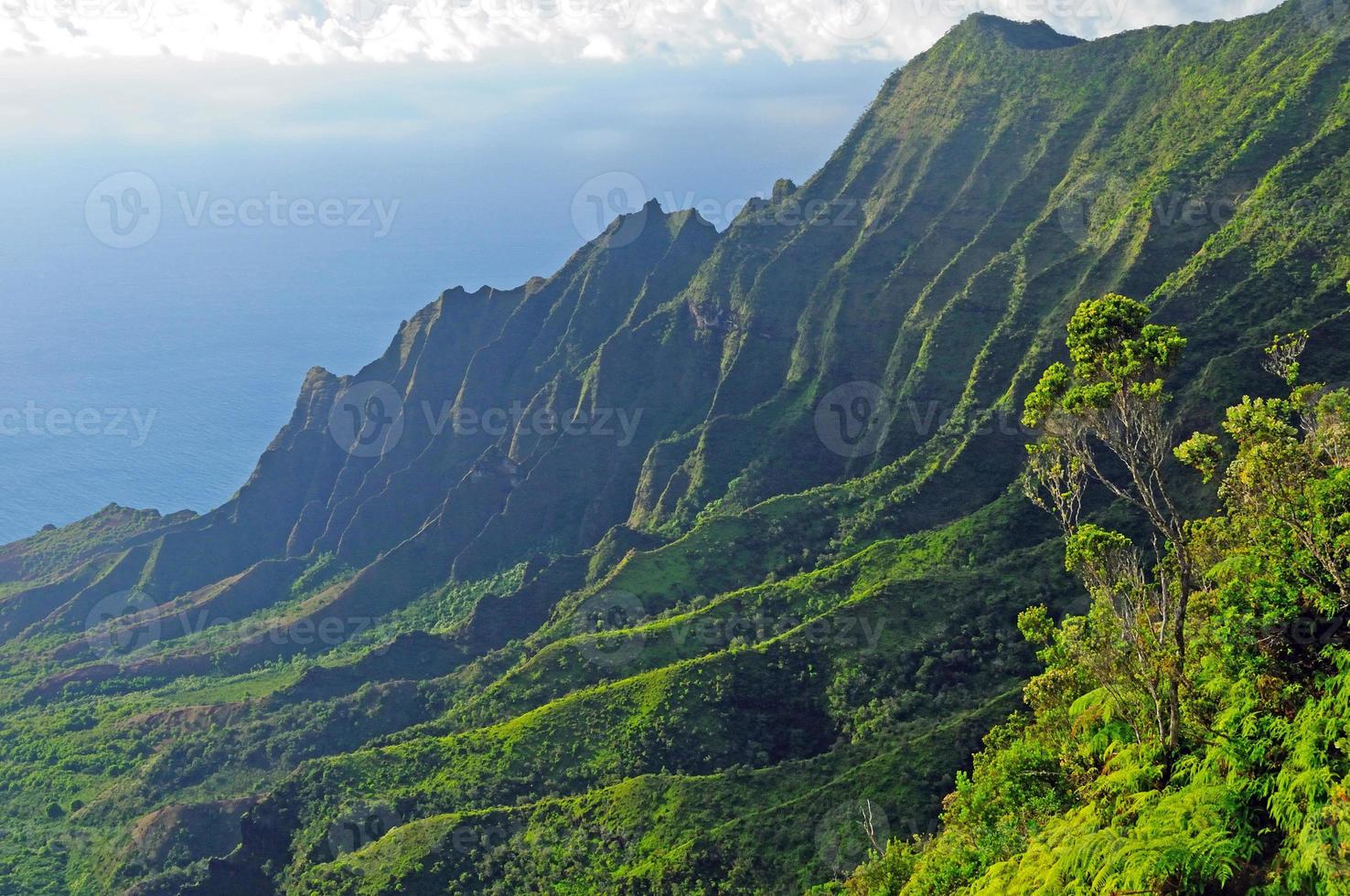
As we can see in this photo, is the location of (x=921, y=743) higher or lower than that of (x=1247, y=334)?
lower

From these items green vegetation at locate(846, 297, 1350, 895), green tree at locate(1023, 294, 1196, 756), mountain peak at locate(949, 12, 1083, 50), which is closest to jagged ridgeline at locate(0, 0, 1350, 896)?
mountain peak at locate(949, 12, 1083, 50)

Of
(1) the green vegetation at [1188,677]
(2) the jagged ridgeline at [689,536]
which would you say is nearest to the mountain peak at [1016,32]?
(2) the jagged ridgeline at [689,536]

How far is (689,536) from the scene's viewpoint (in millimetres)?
110625

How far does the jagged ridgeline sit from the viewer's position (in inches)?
3029

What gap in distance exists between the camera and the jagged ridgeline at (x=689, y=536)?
7694 cm

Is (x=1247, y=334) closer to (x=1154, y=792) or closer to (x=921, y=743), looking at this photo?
(x=921, y=743)

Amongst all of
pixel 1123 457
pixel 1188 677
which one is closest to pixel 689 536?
pixel 1188 677

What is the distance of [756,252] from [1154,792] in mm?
131486

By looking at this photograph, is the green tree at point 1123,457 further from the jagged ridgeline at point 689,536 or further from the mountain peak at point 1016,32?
the mountain peak at point 1016,32

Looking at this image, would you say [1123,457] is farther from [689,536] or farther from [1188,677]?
[689,536]

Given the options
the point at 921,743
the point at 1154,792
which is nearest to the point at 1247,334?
the point at 921,743

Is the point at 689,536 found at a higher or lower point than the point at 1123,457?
lower

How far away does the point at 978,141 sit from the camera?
141 meters

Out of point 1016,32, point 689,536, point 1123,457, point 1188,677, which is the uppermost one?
point 1016,32
